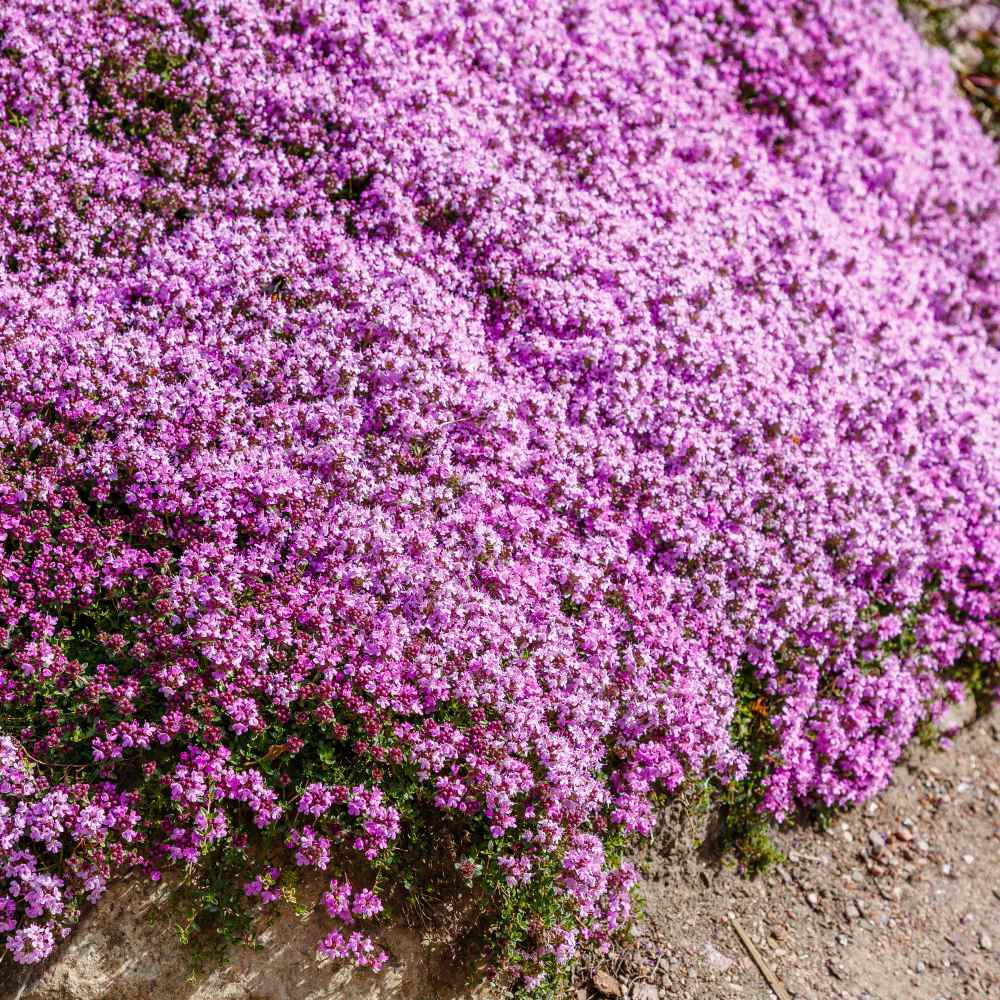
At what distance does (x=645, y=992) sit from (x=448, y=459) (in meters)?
2.99

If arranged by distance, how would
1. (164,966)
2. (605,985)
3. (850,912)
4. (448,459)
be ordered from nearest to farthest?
(164,966) < (605,985) < (448,459) < (850,912)

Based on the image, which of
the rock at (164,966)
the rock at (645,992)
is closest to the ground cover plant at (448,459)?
the rock at (164,966)

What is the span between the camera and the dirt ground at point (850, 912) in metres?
5.67

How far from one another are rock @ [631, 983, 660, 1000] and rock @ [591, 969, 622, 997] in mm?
88

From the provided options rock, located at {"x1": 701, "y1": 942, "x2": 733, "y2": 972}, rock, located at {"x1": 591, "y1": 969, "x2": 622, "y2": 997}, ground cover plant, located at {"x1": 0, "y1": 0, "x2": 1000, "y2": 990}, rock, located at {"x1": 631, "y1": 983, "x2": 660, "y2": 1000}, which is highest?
ground cover plant, located at {"x1": 0, "y1": 0, "x2": 1000, "y2": 990}

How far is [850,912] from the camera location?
6215 mm

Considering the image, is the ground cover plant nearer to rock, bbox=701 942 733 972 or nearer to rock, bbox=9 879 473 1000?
rock, bbox=9 879 473 1000

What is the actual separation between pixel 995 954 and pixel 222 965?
450cm

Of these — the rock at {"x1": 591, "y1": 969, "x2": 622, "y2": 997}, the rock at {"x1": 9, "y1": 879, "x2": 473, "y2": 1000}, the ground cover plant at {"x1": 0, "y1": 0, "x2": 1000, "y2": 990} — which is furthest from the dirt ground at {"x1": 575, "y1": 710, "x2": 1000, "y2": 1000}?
the rock at {"x1": 9, "y1": 879, "x2": 473, "y2": 1000}

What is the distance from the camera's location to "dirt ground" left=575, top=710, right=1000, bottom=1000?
18.6 feet

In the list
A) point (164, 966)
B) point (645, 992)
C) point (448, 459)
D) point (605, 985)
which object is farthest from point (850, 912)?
point (164, 966)

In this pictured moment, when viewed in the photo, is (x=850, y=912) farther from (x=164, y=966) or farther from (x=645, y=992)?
(x=164, y=966)

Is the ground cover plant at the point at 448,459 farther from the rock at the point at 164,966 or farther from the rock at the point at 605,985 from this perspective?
the rock at the point at 605,985

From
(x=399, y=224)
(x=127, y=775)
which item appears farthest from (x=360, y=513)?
(x=399, y=224)
